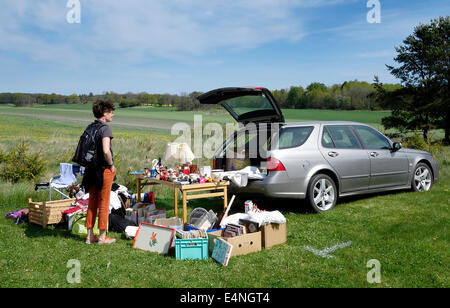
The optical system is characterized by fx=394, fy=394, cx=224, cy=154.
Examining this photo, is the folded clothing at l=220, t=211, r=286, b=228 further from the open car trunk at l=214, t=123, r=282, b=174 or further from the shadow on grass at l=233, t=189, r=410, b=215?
the open car trunk at l=214, t=123, r=282, b=174

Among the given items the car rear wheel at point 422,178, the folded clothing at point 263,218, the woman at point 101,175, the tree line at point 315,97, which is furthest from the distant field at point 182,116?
the woman at point 101,175

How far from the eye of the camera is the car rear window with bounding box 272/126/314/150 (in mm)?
6121

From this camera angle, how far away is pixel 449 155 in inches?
560

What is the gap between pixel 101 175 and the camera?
15.9 feet

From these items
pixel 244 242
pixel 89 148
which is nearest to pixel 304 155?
pixel 244 242

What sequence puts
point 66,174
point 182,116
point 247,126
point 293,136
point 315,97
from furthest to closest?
1. point 182,116
2. point 315,97
3. point 66,174
4. point 247,126
5. point 293,136

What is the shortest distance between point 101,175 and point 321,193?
3.43 meters

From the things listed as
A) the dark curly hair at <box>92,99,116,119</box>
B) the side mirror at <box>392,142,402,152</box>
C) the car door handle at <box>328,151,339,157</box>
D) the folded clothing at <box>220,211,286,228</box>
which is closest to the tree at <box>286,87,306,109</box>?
the side mirror at <box>392,142,402,152</box>

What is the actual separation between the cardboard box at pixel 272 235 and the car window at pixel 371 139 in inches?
116

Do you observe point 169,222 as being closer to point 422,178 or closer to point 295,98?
point 422,178

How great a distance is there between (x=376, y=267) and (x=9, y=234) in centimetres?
478

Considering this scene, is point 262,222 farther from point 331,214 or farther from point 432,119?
point 432,119

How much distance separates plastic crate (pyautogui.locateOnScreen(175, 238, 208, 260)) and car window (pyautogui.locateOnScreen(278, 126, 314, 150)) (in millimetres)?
2231
